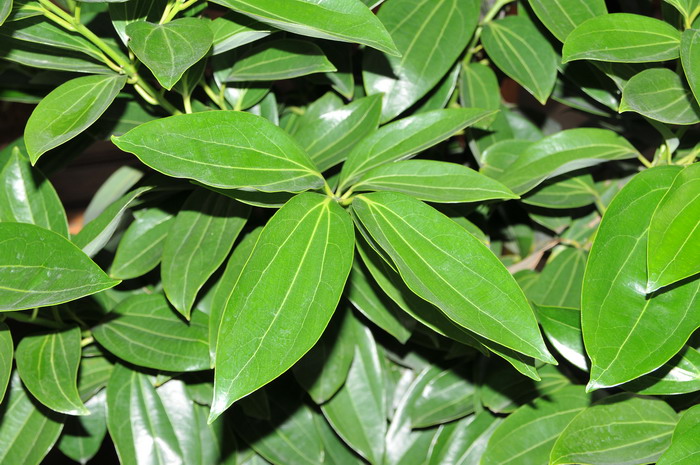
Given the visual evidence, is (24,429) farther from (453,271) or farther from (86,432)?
(453,271)

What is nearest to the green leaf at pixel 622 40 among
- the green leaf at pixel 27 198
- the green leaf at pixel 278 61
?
the green leaf at pixel 278 61

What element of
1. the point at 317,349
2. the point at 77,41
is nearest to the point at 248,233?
the point at 317,349

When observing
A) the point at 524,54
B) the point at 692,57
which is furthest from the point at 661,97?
the point at 524,54

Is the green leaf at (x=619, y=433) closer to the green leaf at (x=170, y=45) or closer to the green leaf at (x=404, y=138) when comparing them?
the green leaf at (x=404, y=138)

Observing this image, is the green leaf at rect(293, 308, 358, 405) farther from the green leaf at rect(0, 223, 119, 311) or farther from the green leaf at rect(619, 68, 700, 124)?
the green leaf at rect(619, 68, 700, 124)

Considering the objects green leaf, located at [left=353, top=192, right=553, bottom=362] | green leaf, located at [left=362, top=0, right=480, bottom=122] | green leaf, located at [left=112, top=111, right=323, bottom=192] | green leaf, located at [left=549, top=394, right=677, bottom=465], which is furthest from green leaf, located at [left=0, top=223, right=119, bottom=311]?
green leaf, located at [left=549, top=394, right=677, bottom=465]
